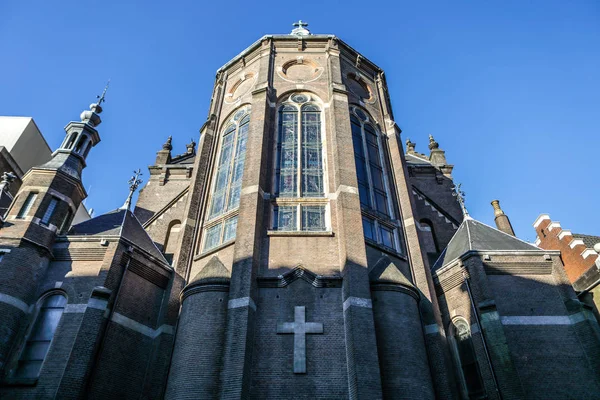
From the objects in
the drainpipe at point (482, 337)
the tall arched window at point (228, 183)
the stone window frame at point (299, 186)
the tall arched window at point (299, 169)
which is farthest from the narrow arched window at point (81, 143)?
the drainpipe at point (482, 337)

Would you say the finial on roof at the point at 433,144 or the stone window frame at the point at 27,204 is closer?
the stone window frame at the point at 27,204

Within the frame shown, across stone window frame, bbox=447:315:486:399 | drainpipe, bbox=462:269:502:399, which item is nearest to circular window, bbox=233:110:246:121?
drainpipe, bbox=462:269:502:399

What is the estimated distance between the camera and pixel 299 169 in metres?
19.3

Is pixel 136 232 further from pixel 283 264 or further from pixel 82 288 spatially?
pixel 283 264

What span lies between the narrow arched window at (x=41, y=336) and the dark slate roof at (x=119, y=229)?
112 inches

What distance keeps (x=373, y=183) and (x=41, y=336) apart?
13.8 metres

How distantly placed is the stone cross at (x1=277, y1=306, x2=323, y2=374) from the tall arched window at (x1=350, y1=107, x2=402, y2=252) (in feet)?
14.1

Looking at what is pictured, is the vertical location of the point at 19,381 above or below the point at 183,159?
below

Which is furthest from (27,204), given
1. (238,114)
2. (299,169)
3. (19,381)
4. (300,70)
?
(300,70)

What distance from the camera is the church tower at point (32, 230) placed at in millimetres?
14633

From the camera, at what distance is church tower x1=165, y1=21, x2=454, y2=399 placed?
13.4 meters

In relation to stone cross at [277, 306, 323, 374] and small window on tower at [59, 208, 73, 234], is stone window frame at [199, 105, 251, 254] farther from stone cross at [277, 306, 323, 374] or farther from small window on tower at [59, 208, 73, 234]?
small window on tower at [59, 208, 73, 234]

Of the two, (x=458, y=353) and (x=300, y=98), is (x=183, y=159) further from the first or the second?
(x=458, y=353)

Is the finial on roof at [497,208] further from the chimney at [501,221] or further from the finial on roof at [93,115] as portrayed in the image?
the finial on roof at [93,115]
